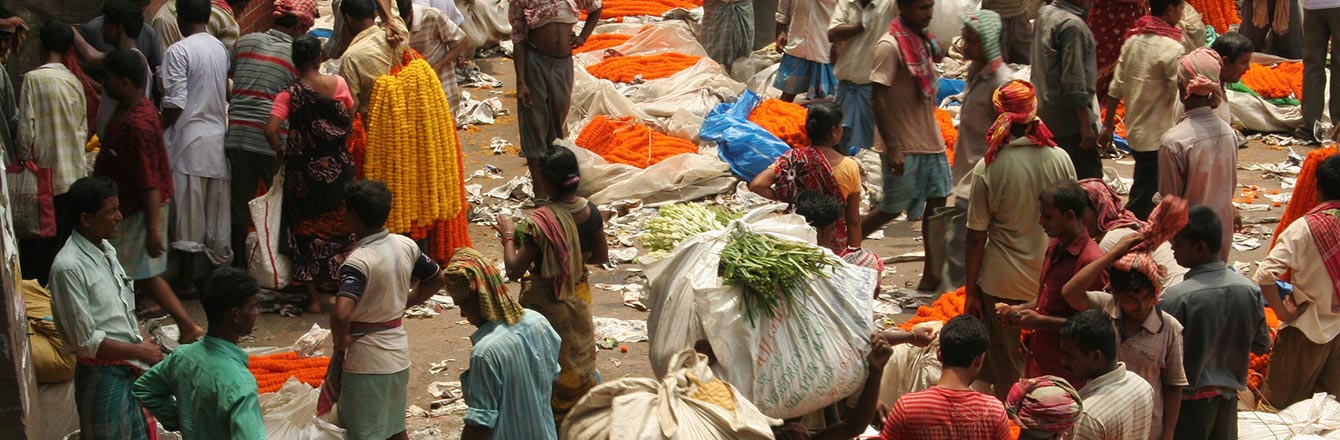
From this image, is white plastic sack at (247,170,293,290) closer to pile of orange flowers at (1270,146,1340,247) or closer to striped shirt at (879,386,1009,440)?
striped shirt at (879,386,1009,440)

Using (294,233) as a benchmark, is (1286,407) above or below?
below

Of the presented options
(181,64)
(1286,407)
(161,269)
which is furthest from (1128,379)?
(181,64)

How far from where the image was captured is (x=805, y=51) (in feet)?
37.6

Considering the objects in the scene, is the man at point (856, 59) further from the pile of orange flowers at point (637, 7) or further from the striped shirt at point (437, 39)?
the pile of orange flowers at point (637, 7)

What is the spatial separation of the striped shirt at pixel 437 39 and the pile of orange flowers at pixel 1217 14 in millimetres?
7945

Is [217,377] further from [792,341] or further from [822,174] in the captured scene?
[822,174]

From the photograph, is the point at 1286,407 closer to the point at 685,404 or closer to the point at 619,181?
the point at 685,404

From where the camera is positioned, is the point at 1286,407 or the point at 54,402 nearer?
the point at 54,402

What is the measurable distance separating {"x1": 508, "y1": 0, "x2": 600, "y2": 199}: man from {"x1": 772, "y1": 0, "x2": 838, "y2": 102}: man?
7.70 ft

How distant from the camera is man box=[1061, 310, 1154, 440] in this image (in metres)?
4.98

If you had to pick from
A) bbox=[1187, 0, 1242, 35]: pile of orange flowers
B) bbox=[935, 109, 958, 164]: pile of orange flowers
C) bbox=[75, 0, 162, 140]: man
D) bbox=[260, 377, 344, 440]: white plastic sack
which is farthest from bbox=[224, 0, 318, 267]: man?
bbox=[1187, 0, 1242, 35]: pile of orange flowers

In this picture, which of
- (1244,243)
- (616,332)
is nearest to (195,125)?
(616,332)

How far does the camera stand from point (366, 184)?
5.86 m

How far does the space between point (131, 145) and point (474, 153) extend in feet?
13.6
